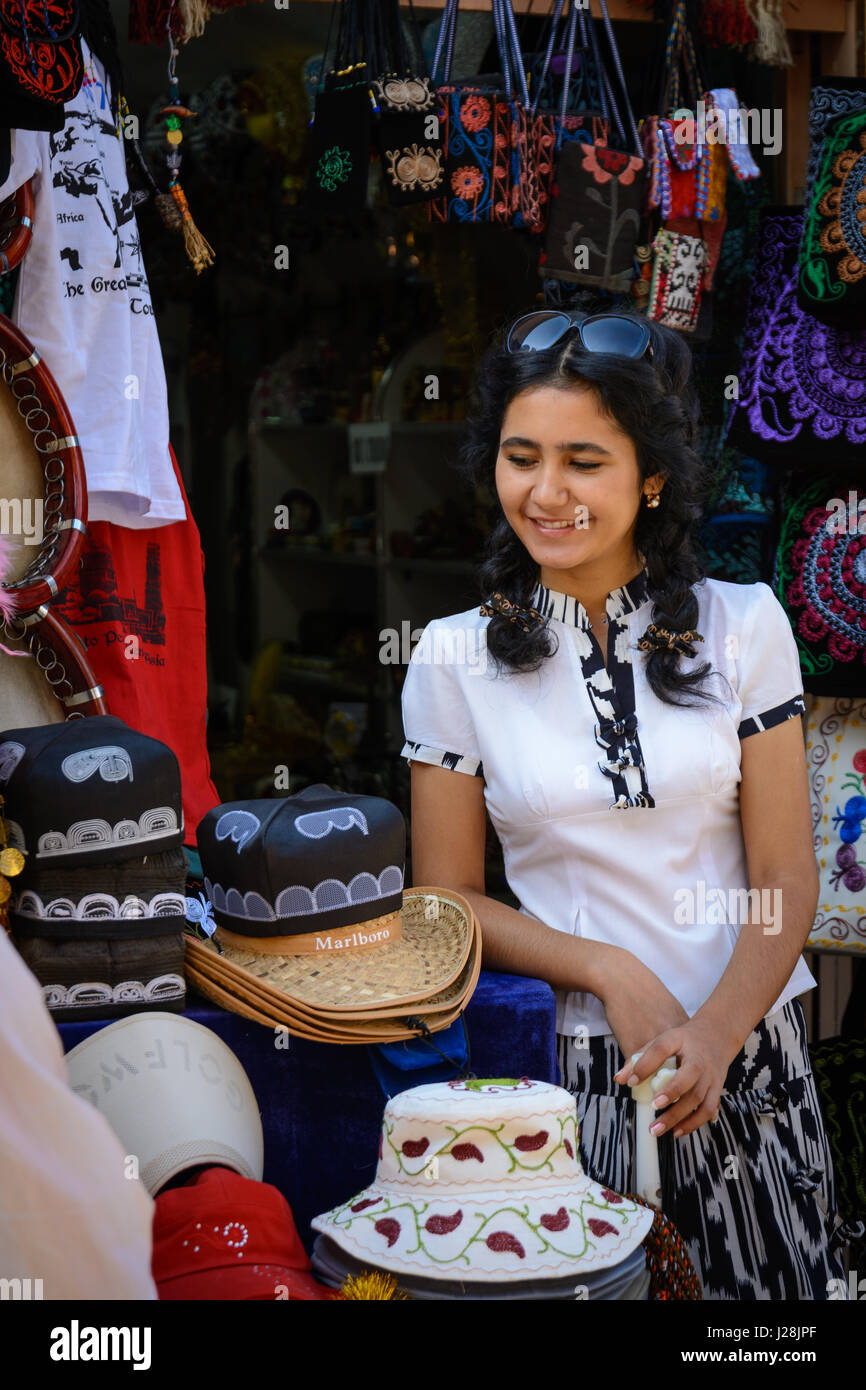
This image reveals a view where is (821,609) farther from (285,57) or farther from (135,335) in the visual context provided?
(285,57)

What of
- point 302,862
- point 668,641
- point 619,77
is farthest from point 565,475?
point 619,77

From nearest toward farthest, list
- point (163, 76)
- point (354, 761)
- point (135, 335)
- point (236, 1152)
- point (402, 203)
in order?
point (236, 1152) < point (135, 335) < point (402, 203) < point (163, 76) < point (354, 761)

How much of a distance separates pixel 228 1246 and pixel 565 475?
996mm

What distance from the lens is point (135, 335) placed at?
2.29 m

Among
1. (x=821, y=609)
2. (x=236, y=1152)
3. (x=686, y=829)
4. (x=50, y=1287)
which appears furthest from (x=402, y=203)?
(x=50, y=1287)

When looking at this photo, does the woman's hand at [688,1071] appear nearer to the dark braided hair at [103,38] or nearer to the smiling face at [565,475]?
the smiling face at [565,475]

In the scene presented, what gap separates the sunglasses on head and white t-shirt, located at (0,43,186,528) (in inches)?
30.2

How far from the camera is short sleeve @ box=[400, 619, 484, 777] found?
181 cm

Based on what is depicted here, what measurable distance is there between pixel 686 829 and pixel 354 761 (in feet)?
8.21

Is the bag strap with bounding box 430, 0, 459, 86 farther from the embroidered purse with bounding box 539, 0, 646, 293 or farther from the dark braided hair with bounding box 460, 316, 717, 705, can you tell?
the dark braided hair with bounding box 460, 316, 717, 705

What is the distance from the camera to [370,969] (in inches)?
60.1

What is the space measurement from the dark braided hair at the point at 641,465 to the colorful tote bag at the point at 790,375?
2.00 ft

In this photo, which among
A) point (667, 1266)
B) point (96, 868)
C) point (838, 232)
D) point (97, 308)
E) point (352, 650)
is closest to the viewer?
point (667, 1266)

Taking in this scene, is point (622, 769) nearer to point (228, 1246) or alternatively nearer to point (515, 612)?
point (515, 612)
